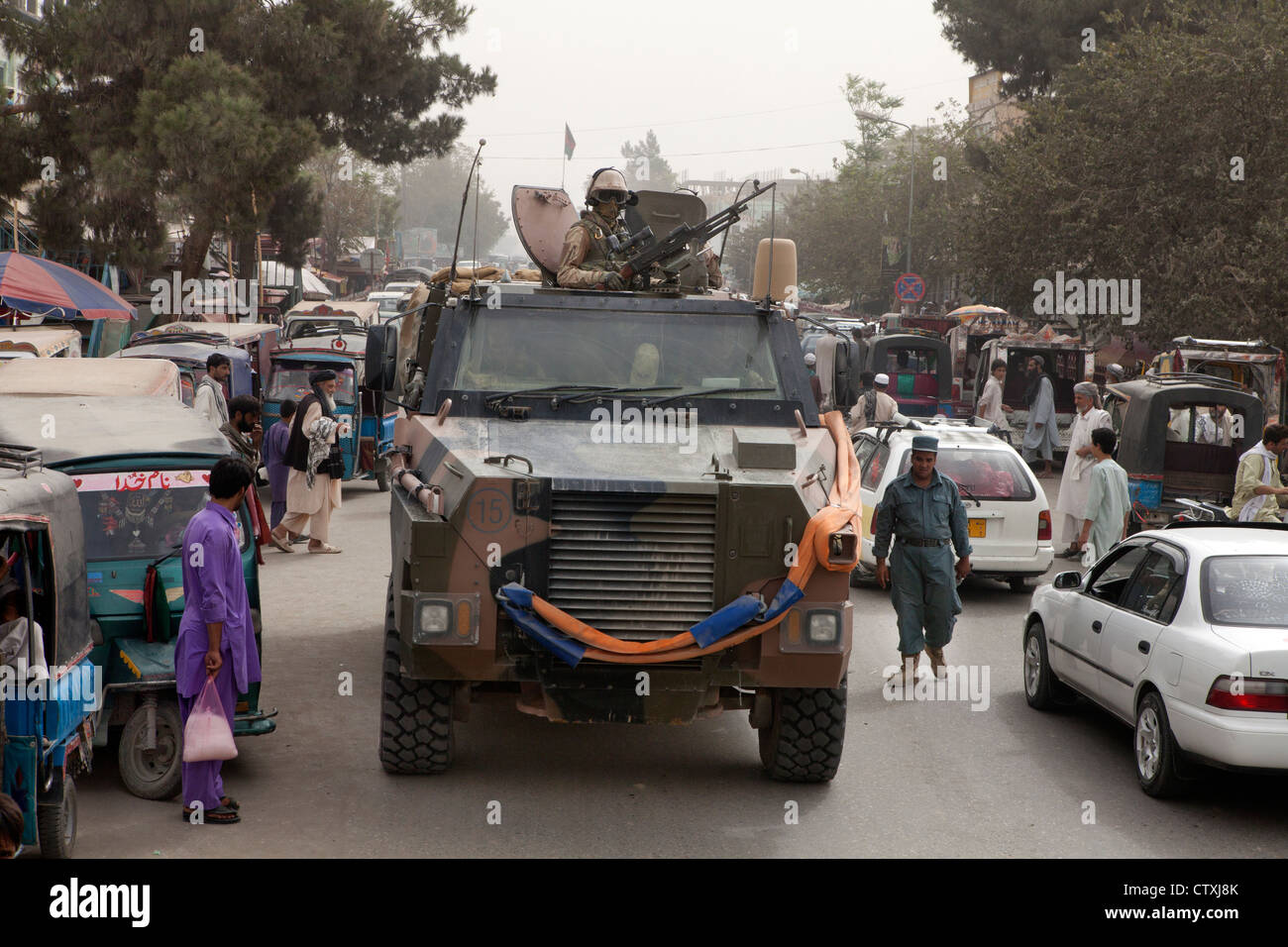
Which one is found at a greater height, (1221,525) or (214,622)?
(1221,525)

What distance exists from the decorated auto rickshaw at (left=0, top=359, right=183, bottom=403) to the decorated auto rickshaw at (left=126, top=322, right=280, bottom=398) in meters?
6.49

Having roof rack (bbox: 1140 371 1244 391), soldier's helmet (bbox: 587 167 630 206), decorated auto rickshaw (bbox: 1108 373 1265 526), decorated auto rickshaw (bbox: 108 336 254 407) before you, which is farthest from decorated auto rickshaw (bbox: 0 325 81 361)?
roof rack (bbox: 1140 371 1244 391)

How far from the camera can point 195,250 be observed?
28.1 meters

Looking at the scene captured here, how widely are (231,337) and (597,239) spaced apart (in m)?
13.3

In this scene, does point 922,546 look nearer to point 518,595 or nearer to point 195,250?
point 518,595

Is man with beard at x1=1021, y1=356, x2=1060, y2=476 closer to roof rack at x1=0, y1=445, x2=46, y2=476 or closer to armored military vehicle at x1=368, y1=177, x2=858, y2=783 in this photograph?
armored military vehicle at x1=368, y1=177, x2=858, y2=783

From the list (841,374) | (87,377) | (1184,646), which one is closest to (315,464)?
(87,377)

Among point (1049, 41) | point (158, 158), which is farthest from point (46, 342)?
point (1049, 41)

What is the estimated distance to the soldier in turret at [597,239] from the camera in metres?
9.20

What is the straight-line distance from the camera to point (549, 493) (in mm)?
6820

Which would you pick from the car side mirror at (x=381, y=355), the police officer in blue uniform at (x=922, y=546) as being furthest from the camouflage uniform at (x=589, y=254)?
the police officer in blue uniform at (x=922, y=546)

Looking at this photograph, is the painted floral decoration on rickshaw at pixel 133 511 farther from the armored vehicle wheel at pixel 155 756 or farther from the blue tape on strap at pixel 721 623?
the blue tape on strap at pixel 721 623
